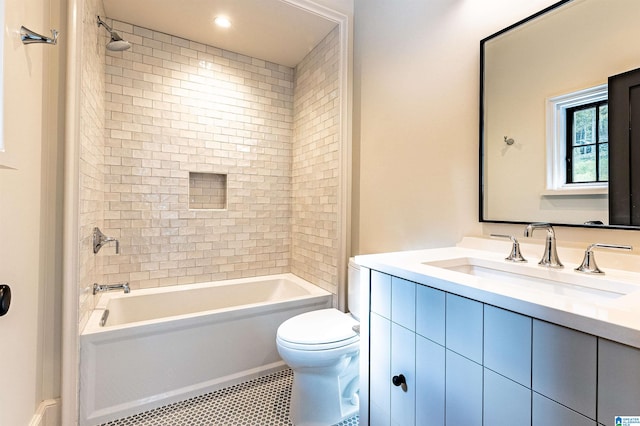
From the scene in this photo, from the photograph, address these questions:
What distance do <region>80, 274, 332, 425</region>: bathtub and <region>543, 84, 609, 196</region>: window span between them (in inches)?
65.7

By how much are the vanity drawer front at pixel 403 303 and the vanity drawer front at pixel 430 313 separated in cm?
2

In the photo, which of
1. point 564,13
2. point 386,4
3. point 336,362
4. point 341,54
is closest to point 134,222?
point 336,362

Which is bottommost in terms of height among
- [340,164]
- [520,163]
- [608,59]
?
[520,163]

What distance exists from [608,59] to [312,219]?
2035 mm

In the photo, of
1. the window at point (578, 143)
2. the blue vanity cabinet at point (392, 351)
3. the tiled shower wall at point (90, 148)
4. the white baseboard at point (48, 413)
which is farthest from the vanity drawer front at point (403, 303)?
the white baseboard at point (48, 413)

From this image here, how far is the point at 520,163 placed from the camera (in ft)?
4.25

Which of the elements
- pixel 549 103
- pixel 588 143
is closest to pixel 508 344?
pixel 588 143

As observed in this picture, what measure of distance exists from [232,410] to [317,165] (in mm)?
1863

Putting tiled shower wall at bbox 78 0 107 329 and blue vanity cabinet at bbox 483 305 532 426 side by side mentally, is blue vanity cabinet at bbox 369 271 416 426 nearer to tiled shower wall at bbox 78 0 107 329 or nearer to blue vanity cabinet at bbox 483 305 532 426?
blue vanity cabinet at bbox 483 305 532 426

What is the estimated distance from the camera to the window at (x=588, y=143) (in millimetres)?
1043

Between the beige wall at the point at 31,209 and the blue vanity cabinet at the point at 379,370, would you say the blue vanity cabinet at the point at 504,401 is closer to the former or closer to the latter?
the blue vanity cabinet at the point at 379,370

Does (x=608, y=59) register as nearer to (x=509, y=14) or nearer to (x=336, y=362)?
(x=509, y=14)

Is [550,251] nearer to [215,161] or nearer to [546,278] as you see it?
[546,278]

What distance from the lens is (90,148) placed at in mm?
1779
